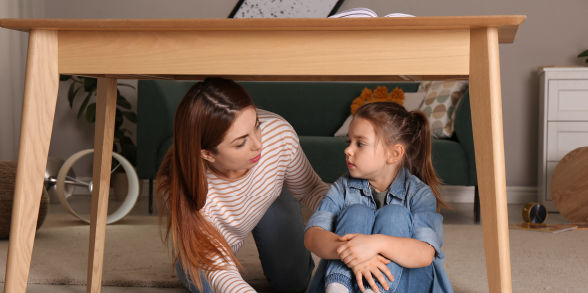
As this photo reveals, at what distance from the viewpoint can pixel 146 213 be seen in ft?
10.0

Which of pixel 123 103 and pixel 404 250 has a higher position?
pixel 123 103

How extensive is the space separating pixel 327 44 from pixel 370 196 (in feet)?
1.37

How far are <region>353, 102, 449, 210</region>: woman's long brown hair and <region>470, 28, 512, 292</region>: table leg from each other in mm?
302

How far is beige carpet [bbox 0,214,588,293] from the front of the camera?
1.60 metres

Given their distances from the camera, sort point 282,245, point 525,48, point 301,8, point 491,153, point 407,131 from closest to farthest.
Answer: point 491,153 < point 407,131 < point 282,245 < point 525,48 < point 301,8

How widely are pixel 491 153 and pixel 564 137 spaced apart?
270 cm

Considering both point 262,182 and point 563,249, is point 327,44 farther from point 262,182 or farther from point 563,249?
point 563,249

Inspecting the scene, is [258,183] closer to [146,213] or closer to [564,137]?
[146,213]

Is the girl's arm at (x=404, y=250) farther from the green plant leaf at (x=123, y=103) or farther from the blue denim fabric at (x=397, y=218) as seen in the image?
the green plant leaf at (x=123, y=103)

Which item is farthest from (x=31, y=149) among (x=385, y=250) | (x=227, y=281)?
(x=385, y=250)

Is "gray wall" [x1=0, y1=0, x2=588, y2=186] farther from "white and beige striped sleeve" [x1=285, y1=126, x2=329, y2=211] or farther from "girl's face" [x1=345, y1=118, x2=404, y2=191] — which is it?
"girl's face" [x1=345, y1=118, x2=404, y2=191]

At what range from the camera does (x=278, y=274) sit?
151 centimetres

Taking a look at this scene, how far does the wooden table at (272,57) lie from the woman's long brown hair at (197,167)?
19 cm

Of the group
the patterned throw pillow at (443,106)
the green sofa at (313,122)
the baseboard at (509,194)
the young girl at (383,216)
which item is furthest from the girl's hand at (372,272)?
the baseboard at (509,194)
